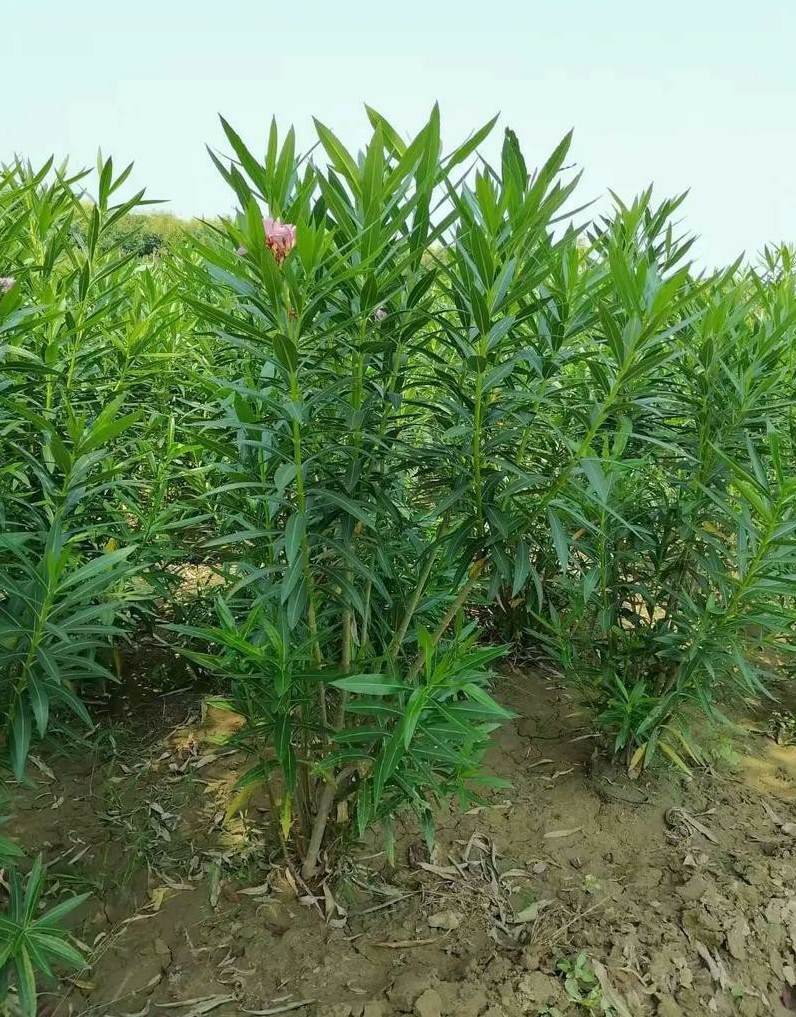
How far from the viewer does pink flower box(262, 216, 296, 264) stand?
1354mm

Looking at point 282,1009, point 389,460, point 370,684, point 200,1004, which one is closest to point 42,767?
point 200,1004

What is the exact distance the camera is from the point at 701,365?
2.37 m

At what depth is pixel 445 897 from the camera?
7.46ft

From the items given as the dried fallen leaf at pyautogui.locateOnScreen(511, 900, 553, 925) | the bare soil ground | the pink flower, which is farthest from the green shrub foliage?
the dried fallen leaf at pyautogui.locateOnScreen(511, 900, 553, 925)

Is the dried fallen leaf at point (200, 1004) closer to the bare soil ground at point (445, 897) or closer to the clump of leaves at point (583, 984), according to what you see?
the bare soil ground at point (445, 897)

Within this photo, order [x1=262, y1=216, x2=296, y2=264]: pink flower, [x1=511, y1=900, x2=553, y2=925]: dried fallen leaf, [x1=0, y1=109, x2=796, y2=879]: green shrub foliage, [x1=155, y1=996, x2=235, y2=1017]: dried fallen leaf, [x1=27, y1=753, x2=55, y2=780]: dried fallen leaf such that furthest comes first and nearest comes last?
1. [x1=27, y1=753, x2=55, y2=780]: dried fallen leaf
2. [x1=511, y1=900, x2=553, y2=925]: dried fallen leaf
3. [x1=155, y1=996, x2=235, y2=1017]: dried fallen leaf
4. [x1=0, y1=109, x2=796, y2=879]: green shrub foliage
5. [x1=262, y1=216, x2=296, y2=264]: pink flower

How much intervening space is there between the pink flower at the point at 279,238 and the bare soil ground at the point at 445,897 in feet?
5.44

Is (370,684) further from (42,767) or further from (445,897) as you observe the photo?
(42,767)

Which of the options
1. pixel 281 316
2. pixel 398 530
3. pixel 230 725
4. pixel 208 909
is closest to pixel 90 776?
pixel 230 725

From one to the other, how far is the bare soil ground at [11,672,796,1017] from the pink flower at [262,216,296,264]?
5.44 ft

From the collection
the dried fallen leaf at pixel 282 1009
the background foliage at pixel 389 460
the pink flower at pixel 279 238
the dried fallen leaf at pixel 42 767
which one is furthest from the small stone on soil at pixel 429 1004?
the pink flower at pixel 279 238

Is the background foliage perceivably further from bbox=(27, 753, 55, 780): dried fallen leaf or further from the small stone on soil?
bbox=(27, 753, 55, 780): dried fallen leaf

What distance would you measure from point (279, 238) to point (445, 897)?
6.41 ft

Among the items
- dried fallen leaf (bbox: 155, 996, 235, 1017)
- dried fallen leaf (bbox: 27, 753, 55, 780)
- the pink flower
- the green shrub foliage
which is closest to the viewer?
the pink flower
